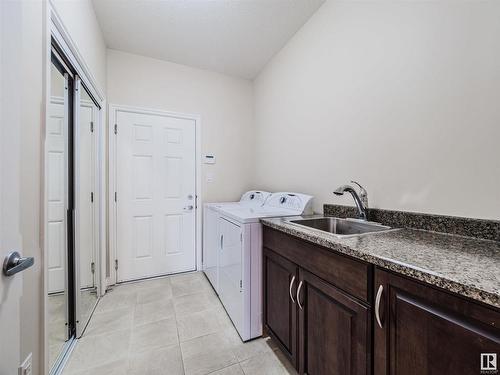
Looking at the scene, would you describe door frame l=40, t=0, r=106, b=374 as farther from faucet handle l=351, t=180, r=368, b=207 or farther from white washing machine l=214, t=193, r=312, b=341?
faucet handle l=351, t=180, r=368, b=207

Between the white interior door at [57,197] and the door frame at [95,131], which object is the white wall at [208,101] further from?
the white interior door at [57,197]

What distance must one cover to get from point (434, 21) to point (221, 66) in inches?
87.7

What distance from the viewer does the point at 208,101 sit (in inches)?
114

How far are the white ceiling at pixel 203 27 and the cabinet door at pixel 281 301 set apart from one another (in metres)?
2.03

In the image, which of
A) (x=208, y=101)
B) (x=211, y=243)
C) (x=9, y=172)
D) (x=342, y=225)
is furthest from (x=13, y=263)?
(x=208, y=101)

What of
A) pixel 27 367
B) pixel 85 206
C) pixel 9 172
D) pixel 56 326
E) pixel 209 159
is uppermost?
pixel 209 159

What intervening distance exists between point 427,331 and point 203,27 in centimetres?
262

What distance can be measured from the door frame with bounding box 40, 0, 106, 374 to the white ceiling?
63 cm

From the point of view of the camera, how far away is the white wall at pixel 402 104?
98 centimetres

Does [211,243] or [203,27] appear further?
[211,243]

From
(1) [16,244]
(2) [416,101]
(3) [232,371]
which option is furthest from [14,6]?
(3) [232,371]

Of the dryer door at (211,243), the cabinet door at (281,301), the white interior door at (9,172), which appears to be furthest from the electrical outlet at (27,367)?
the dryer door at (211,243)

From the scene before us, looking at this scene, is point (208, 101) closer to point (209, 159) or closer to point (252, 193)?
point (209, 159)

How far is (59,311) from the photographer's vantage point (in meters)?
1.40
